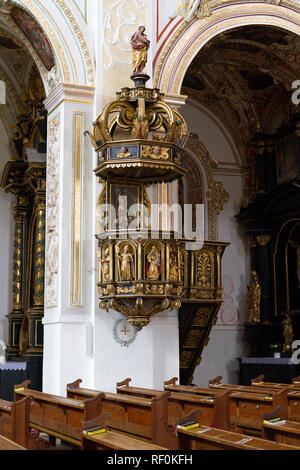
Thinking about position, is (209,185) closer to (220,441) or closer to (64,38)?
(64,38)

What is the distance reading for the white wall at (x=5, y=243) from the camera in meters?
13.2

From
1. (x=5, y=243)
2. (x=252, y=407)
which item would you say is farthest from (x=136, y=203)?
(x=5, y=243)

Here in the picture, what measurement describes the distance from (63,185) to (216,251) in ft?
11.1

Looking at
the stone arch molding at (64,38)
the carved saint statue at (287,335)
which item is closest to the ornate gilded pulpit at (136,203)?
the stone arch molding at (64,38)

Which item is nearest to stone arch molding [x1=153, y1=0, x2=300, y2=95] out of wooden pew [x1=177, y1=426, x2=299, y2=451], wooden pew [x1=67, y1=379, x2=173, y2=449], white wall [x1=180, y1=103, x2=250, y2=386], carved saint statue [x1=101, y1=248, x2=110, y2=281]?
carved saint statue [x1=101, y1=248, x2=110, y2=281]

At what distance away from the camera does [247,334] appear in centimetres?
1405

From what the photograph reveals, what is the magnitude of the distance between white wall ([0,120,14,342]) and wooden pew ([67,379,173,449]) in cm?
601

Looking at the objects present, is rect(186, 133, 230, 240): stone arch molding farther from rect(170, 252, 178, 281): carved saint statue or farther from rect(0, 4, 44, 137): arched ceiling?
rect(170, 252, 178, 281): carved saint statue

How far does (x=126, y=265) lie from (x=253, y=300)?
574 cm

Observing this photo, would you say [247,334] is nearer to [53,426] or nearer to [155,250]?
[155,250]

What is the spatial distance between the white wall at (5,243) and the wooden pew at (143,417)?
6.01 m

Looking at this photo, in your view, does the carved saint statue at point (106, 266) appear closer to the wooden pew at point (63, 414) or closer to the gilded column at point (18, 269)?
the wooden pew at point (63, 414)

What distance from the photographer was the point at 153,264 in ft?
29.2
